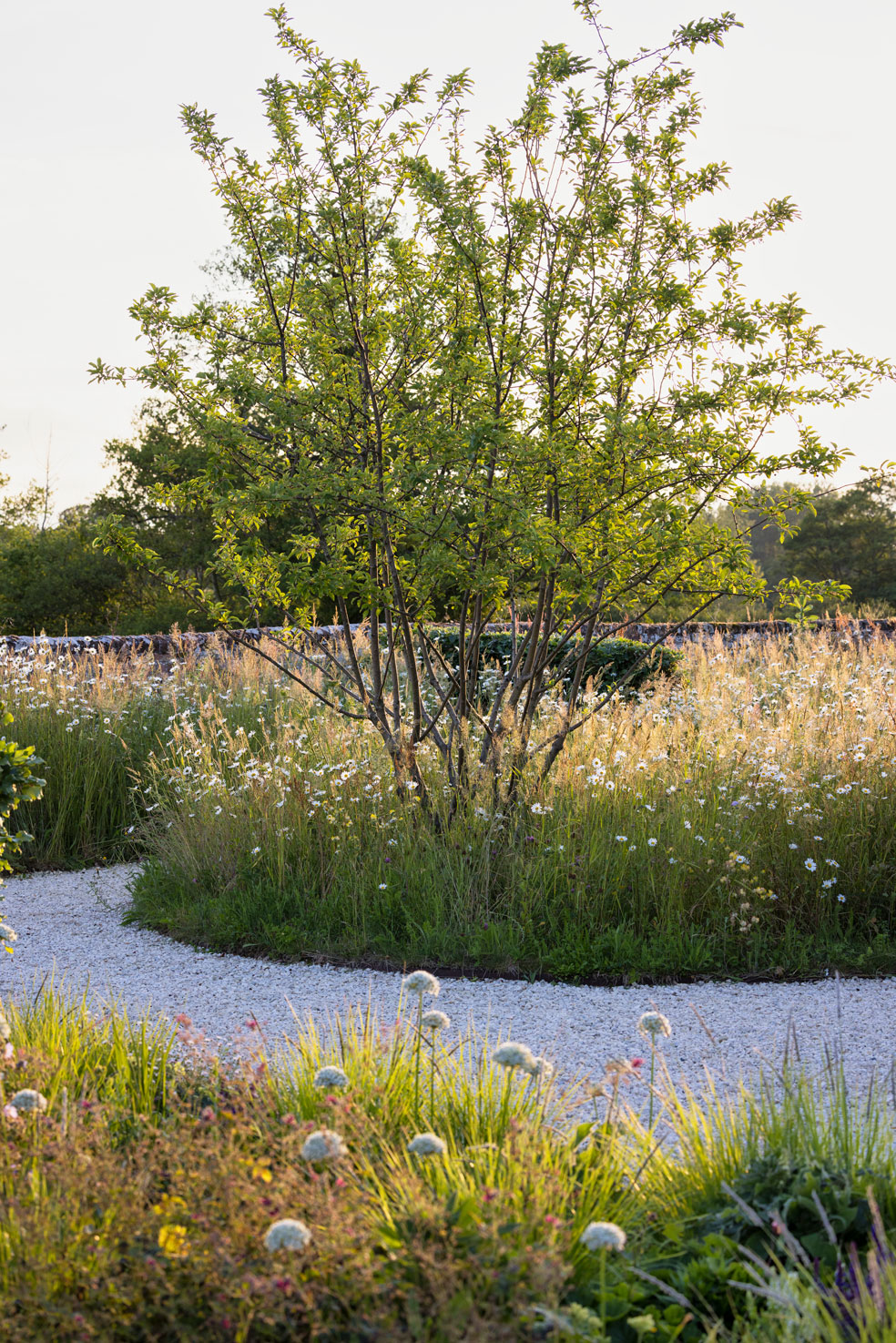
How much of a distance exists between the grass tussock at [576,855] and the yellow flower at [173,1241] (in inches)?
112

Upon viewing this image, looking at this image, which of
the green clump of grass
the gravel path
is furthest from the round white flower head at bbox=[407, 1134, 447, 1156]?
the gravel path

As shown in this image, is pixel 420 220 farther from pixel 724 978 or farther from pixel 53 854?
pixel 53 854

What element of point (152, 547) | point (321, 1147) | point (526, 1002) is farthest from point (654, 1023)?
point (152, 547)

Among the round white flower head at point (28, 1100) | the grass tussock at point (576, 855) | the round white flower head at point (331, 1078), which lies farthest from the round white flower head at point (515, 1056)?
the grass tussock at point (576, 855)

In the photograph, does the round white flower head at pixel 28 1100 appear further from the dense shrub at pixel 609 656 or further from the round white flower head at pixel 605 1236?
the dense shrub at pixel 609 656

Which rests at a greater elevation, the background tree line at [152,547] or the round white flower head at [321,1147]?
the background tree line at [152,547]

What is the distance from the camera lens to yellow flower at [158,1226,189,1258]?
1.79m

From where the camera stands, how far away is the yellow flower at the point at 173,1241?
1.79 metres

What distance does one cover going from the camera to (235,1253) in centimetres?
180

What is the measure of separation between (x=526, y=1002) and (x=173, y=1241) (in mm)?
2537

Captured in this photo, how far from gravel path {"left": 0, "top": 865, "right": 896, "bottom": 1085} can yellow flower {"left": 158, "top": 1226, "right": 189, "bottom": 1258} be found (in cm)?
171

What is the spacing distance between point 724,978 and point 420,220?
384 cm

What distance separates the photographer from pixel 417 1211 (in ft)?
6.37

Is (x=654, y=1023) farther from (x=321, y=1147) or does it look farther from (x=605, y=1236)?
(x=321, y=1147)
